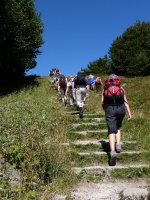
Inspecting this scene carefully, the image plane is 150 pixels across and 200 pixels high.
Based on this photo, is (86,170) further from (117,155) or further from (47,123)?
(47,123)

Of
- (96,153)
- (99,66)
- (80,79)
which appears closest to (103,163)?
(96,153)

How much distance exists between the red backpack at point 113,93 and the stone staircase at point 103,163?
51.3 inches

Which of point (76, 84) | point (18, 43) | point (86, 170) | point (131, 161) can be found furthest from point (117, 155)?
point (18, 43)

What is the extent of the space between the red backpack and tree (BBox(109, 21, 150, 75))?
52706mm

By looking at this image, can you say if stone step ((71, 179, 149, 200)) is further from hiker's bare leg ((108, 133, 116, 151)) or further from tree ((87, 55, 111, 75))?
tree ((87, 55, 111, 75))

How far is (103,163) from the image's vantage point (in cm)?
1117

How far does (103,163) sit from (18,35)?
3179 cm

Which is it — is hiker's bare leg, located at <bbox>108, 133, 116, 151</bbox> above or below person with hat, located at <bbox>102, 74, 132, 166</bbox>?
below

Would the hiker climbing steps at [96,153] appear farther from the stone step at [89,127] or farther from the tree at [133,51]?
the tree at [133,51]

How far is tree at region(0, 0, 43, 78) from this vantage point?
39812mm

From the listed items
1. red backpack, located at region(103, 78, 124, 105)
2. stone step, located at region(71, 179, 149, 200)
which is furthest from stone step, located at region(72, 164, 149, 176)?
red backpack, located at region(103, 78, 124, 105)

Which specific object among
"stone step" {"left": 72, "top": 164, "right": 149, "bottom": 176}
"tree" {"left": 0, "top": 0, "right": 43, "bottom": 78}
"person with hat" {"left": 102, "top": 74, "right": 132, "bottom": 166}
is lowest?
"stone step" {"left": 72, "top": 164, "right": 149, "bottom": 176}

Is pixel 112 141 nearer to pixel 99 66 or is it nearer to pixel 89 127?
pixel 89 127

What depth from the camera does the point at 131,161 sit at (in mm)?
11289
